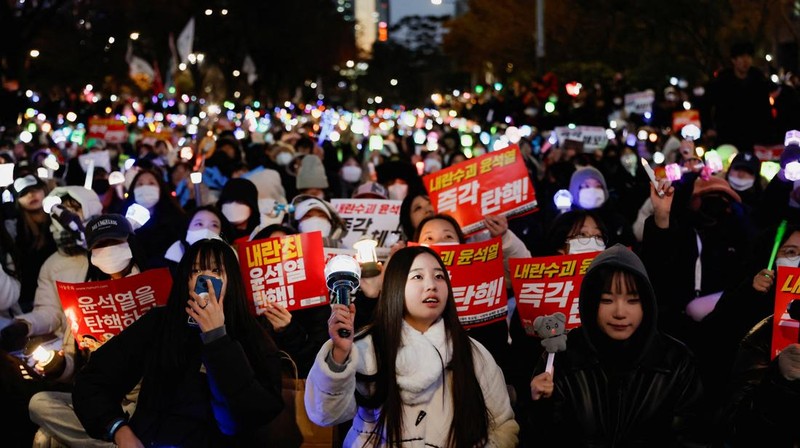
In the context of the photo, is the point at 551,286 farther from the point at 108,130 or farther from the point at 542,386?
the point at 108,130

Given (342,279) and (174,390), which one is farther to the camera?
(174,390)

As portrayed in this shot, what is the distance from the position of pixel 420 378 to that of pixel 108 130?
627 inches

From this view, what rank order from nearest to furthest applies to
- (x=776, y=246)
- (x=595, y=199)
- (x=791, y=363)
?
(x=791, y=363)
(x=776, y=246)
(x=595, y=199)

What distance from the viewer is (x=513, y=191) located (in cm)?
889

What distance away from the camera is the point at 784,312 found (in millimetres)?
5422

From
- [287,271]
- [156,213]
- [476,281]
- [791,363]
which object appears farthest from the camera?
[156,213]

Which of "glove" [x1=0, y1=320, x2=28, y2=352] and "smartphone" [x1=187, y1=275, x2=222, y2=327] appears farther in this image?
"glove" [x1=0, y1=320, x2=28, y2=352]

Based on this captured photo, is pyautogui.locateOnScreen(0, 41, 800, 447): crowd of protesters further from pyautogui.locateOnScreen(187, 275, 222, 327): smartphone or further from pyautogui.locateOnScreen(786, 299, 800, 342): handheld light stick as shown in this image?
pyautogui.locateOnScreen(786, 299, 800, 342): handheld light stick

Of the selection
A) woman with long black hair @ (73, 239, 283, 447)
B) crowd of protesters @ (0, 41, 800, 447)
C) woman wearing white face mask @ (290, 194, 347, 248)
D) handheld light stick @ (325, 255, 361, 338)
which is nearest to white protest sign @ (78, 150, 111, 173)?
crowd of protesters @ (0, 41, 800, 447)

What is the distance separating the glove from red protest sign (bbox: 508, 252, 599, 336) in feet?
9.31

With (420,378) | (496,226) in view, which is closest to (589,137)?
(496,226)

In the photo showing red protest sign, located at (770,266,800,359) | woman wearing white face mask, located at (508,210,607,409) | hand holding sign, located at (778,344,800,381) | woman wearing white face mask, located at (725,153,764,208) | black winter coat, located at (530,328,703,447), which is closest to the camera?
hand holding sign, located at (778,344,800,381)

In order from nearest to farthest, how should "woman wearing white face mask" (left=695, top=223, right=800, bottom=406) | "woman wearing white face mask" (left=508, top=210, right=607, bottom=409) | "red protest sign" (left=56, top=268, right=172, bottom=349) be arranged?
"woman wearing white face mask" (left=695, top=223, right=800, bottom=406)
"red protest sign" (left=56, top=268, right=172, bottom=349)
"woman wearing white face mask" (left=508, top=210, right=607, bottom=409)

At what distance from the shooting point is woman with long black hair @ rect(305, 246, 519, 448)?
4.84m
